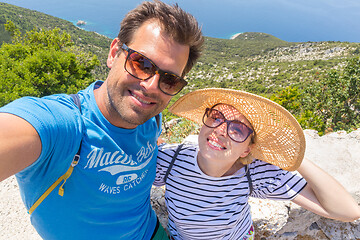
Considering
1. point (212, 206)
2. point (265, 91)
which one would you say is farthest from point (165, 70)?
point (265, 91)

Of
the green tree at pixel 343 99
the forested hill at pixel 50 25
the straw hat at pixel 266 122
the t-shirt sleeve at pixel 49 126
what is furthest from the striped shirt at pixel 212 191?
the forested hill at pixel 50 25

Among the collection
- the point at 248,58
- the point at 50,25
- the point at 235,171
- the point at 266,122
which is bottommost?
the point at 50,25

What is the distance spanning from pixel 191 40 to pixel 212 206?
121 cm

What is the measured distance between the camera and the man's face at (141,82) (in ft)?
4.05

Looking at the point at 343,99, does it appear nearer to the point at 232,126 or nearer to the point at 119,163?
the point at 232,126

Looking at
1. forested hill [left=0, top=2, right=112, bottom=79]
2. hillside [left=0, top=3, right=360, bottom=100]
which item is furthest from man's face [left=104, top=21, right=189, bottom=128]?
forested hill [left=0, top=2, right=112, bottom=79]

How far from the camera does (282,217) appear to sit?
6.70 feet

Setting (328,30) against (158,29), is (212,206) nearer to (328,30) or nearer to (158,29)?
(158,29)

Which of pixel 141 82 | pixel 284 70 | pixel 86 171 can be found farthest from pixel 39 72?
pixel 284 70

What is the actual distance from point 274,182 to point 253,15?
574 feet

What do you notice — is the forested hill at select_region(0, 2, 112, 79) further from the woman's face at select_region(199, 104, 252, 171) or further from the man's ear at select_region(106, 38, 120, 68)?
the woman's face at select_region(199, 104, 252, 171)

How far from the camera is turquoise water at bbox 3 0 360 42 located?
116 meters

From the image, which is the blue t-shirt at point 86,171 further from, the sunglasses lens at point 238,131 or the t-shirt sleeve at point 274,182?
the t-shirt sleeve at point 274,182

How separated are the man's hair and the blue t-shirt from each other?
20.1 inches
